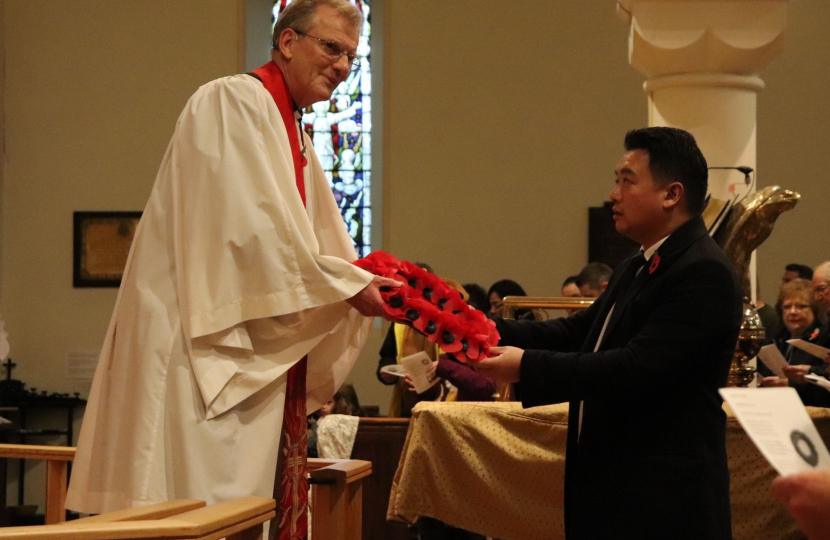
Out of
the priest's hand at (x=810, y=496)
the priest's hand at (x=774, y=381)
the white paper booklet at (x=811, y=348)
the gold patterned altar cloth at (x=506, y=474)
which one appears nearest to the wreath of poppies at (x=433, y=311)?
the gold patterned altar cloth at (x=506, y=474)

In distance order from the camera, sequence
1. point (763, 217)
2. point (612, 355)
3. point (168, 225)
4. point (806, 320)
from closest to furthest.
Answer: point (612, 355)
point (168, 225)
point (763, 217)
point (806, 320)

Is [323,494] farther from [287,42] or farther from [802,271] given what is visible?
[802,271]

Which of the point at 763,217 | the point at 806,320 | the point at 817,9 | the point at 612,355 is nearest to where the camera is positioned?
the point at 612,355

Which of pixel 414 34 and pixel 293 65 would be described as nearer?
pixel 293 65

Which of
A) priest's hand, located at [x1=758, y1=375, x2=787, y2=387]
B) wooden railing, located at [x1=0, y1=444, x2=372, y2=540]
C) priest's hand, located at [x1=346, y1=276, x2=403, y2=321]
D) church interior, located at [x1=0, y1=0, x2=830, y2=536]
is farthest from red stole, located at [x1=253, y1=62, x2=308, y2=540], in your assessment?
church interior, located at [x1=0, y1=0, x2=830, y2=536]

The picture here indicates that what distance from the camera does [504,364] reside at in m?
2.64

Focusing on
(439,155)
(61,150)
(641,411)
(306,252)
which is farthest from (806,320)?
(61,150)

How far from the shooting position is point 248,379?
257 cm

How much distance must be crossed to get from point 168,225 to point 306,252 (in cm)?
36

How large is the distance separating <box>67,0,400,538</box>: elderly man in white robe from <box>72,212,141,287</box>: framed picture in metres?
7.23

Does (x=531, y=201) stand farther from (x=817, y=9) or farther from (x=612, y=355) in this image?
(x=612, y=355)

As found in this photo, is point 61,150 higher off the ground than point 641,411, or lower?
higher

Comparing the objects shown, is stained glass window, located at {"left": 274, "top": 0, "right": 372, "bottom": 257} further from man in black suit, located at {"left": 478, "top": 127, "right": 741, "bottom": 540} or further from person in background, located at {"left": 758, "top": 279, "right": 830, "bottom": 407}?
man in black suit, located at {"left": 478, "top": 127, "right": 741, "bottom": 540}

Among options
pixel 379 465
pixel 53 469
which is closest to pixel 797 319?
pixel 379 465
